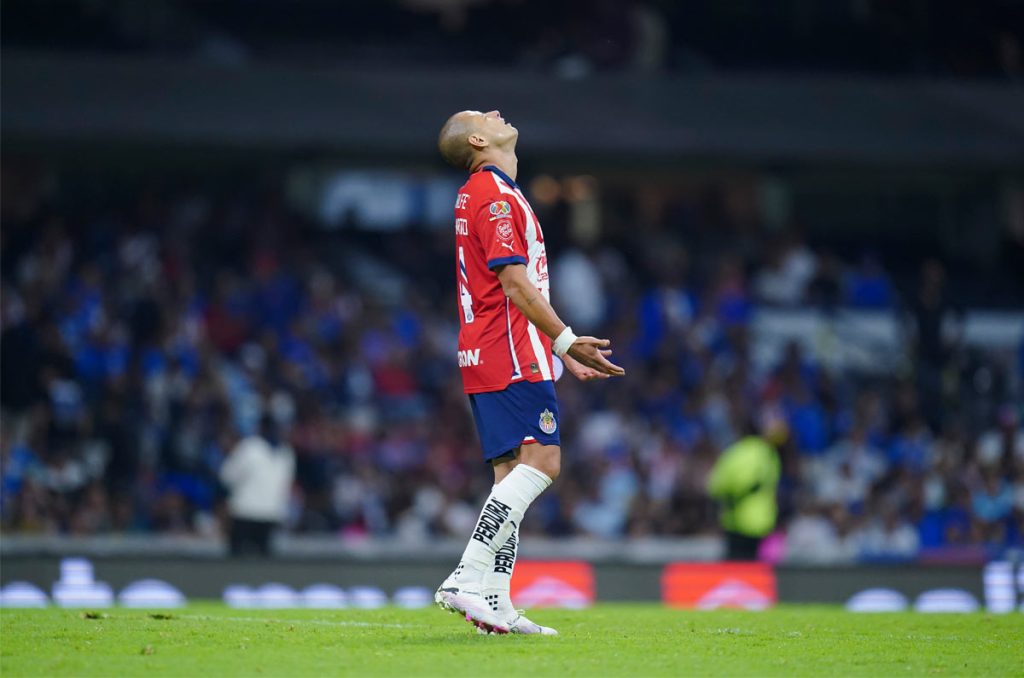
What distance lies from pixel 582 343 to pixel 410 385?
1307 cm

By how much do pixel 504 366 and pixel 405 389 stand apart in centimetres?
1276

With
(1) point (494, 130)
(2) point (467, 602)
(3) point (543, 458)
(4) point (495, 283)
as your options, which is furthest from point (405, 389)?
(2) point (467, 602)

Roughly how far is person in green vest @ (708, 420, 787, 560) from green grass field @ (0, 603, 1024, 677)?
666cm

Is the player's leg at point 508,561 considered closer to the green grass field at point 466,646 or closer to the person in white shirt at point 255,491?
the green grass field at point 466,646

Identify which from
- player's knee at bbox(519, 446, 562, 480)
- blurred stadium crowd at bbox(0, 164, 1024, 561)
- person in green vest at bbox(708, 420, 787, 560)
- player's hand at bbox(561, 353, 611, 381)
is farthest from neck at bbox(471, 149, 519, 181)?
blurred stadium crowd at bbox(0, 164, 1024, 561)

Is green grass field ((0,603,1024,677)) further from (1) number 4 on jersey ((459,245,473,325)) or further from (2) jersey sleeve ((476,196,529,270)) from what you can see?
(2) jersey sleeve ((476,196,529,270))

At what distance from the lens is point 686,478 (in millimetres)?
18922

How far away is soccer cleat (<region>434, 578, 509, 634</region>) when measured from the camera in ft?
23.9

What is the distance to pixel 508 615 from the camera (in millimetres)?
7508

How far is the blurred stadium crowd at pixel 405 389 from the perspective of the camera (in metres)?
18.2

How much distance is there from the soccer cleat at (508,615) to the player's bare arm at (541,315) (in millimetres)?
1133

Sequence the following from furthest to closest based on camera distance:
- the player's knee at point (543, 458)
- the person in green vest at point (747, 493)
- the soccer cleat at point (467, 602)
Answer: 1. the person in green vest at point (747, 493)
2. the player's knee at point (543, 458)
3. the soccer cleat at point (467, 602)

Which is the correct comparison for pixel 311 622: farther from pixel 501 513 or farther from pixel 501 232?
pixel 501 232

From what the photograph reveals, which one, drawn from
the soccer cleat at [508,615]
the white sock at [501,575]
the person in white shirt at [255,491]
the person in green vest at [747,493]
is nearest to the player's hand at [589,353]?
the white sock at [501,575]
